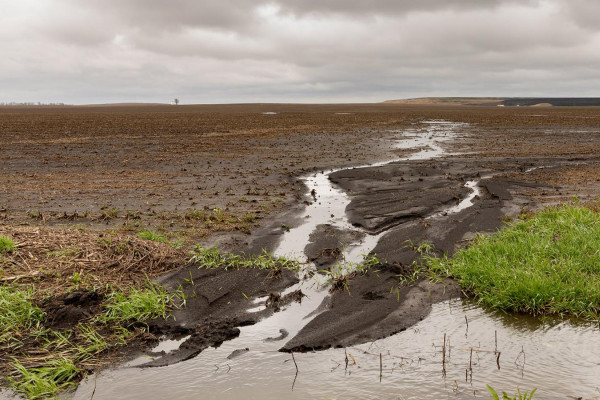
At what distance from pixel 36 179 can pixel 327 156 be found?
1277 centimetres

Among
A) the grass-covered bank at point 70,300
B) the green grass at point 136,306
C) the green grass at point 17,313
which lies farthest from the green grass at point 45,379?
the green grass at point 136,306

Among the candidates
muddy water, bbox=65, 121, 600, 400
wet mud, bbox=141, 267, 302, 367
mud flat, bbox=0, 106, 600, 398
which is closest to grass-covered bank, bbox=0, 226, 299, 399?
wet mud, bbox=141, 267, 302, 367

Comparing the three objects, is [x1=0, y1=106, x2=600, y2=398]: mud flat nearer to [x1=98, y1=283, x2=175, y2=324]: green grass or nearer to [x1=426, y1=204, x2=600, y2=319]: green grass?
[x1=98, y1=283, x2=175, y2=324]: green grass

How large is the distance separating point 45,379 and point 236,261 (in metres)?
3.70

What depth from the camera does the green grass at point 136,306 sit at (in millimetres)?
6090

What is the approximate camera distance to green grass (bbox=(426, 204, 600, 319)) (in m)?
6.48

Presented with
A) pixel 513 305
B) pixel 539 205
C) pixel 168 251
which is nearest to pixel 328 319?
pixel 513 305

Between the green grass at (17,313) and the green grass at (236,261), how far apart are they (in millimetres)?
2572

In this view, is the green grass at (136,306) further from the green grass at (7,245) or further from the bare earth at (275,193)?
the green grass at (7,245)

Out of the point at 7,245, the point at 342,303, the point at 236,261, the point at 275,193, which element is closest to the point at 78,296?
the point at 7,245

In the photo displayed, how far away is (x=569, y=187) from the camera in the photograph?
48.0ft

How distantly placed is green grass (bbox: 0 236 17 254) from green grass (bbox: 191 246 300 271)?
9.57 ft

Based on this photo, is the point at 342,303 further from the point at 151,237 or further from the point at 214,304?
the point at 151,237

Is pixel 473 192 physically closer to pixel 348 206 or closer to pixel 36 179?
pixel 348 206
